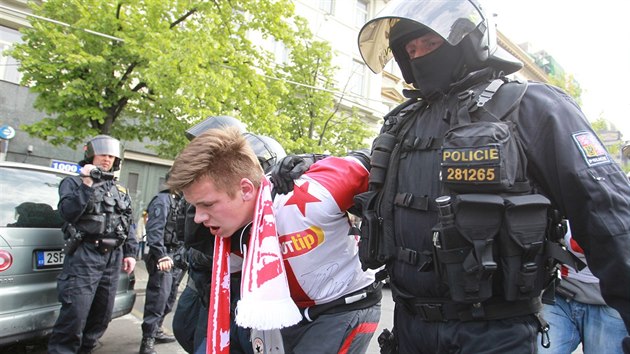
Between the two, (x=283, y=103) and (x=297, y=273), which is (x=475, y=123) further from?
(x=283, y=103)

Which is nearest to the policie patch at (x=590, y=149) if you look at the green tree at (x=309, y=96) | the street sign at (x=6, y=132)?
the street sign at (x=6, y=132)

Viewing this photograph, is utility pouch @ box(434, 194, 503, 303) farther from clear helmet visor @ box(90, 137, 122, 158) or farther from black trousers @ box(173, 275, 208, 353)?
clear helmet visor @ box(90, 137, 122, 158)

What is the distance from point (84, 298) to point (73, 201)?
82 centimetres

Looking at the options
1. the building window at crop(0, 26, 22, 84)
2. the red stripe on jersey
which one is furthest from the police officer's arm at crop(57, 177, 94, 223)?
the building window at crop(0, 26, 22, 84)

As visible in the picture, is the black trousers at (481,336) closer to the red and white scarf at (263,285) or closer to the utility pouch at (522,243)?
the utility pouch at (522,243)

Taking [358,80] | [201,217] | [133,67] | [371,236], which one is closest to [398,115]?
[371,236]

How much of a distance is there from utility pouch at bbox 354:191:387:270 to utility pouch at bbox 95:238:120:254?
3.10 m

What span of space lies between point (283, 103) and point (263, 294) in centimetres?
1291

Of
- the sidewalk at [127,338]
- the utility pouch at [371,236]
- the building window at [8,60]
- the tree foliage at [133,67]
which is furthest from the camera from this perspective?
the building window at [8,60]

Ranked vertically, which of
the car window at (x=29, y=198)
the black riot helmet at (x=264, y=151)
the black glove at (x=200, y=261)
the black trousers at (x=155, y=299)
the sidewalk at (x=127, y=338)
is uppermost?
the black riot helmet at (x=264, y=151)

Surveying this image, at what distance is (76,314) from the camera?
3637mm

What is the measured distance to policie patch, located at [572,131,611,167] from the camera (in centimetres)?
124

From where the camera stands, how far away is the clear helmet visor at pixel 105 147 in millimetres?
4273

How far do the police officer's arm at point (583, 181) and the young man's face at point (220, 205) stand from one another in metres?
1.14
